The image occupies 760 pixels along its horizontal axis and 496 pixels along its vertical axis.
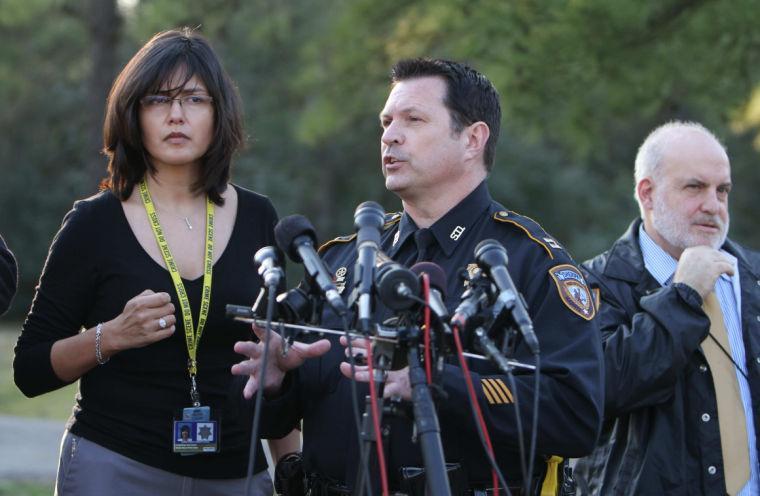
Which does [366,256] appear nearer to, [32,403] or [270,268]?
[270,268]

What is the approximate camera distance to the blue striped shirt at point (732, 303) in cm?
479

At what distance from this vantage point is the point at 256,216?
4.57m

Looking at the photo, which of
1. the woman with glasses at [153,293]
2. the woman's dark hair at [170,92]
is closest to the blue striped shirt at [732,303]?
the woman with glasses at [153,293]

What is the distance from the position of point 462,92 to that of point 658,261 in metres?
1.33

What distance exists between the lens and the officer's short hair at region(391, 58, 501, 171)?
4.38 meters

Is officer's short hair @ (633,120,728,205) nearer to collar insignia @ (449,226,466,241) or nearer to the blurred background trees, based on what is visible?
collar insignia @ (449,226,466,241)

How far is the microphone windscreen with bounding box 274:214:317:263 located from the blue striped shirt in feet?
7.47

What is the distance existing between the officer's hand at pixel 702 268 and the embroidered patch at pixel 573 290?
90 centimetres

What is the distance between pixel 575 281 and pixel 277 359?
3.37 ft

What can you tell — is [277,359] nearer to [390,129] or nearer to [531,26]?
[390,129]

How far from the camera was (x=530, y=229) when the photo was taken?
163 inches

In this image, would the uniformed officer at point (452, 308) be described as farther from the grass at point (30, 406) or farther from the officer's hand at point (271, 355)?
the grass at point (30, 406)

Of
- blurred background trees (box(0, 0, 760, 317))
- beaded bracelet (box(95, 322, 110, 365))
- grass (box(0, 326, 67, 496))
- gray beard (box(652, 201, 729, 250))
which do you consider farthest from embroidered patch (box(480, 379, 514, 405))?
grass (box(0, 326, 67, 496))

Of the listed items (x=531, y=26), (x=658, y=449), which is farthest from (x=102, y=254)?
(x=531, y=26)
